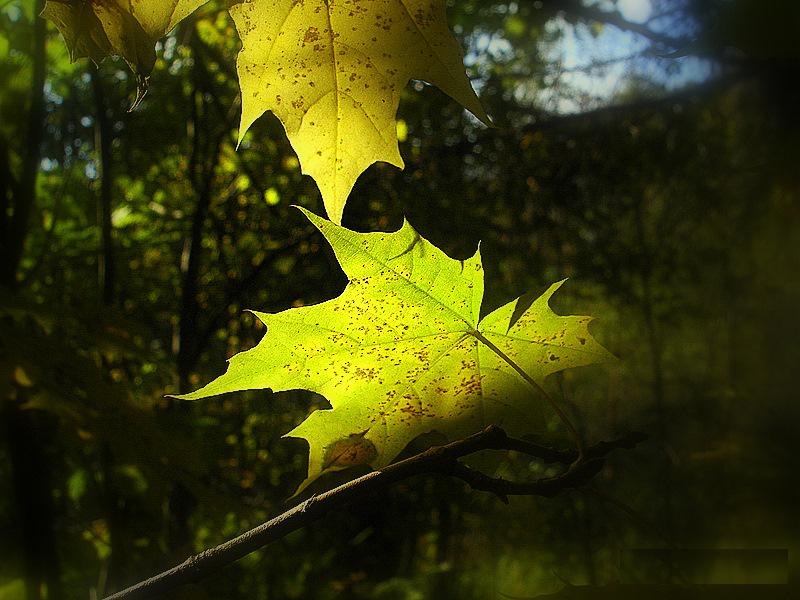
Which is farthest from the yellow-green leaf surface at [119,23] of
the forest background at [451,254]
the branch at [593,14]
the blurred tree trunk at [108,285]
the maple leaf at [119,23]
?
the branch at [593,14]

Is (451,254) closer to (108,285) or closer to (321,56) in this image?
(108,285)

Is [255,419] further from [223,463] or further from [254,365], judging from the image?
[254,365]

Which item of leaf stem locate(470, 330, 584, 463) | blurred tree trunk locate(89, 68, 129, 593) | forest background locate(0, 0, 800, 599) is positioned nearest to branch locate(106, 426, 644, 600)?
leaf stem locate(470, 330, 584, 463)

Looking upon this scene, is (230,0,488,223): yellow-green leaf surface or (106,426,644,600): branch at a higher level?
(230,0,488,223): yellow-green leaf surface

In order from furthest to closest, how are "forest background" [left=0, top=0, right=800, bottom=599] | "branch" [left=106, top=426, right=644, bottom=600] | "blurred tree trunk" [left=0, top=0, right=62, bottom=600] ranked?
"forest background" [left=0, top=0, right=800, bottom=599] < "blurred tree trunk" [left=0, top=0, right=62, bottom=600] < "branch" [left=106, top=426, right=644, bottom=600]

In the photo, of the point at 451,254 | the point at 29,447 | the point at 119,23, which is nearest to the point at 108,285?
the point at 29,447

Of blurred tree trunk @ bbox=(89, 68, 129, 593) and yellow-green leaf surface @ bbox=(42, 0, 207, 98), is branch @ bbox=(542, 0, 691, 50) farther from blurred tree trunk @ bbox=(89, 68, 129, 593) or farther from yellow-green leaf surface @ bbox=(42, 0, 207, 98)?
yellow-green leaf surface @ bbox=(42, 0, 207, 98)

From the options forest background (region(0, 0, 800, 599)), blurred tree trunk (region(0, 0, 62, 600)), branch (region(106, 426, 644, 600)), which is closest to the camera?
branch (region(106, 426, 644, 600))
